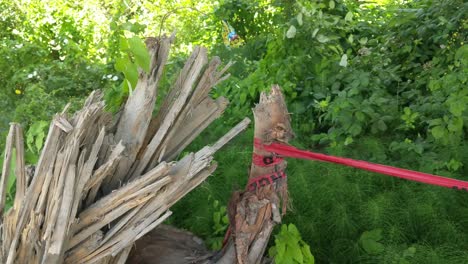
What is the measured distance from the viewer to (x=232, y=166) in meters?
4.12

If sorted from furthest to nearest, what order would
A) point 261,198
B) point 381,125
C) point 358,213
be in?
1. point 381,125
2. point 358,213
3. point 261,198

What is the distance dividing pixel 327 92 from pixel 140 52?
2.58m

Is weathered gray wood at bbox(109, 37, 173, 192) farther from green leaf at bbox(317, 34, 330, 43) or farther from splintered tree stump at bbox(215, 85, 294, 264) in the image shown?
green leaf at bbox(317, 34, 330, 43)

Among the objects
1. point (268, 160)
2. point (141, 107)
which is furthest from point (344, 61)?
point (141, 107)

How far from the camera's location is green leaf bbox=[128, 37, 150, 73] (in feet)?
8.09

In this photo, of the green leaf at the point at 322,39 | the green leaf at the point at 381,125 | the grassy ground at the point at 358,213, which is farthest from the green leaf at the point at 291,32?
the grassy ground at the point at 358,213

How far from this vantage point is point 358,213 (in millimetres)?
3498

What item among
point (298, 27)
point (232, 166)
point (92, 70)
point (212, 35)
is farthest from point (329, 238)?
point (212, 35)

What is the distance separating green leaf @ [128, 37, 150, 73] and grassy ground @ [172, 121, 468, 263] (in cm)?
108

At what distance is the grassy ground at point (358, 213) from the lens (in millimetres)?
3174

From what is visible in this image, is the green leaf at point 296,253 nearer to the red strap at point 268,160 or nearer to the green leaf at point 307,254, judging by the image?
the green leaf at point 307,254

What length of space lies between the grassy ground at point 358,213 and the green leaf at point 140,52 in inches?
42.5

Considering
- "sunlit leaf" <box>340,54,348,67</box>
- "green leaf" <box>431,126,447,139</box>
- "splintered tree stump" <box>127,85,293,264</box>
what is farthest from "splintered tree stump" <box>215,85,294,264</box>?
"sunlit leaf" <box>340,54,348,67</box>

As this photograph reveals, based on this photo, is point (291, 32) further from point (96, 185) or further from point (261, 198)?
point (96, 185)
